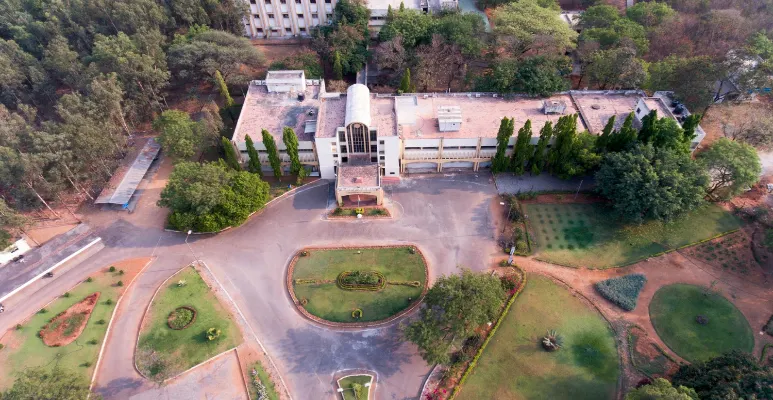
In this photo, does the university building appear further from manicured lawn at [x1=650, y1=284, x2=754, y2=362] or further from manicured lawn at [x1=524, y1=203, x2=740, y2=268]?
manicured lawn at [x1=650, y1=284, x2=754, y2=362]

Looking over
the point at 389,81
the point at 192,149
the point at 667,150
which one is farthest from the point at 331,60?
the point at 667,150

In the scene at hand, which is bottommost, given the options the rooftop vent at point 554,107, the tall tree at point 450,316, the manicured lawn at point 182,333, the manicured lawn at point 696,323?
the manicured lawn at point 696,323

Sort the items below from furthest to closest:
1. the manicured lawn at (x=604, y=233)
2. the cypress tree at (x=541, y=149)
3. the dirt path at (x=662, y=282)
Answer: the cypress tree at (x=541, y=149) < the manicured lawn at (x=604, y=233) < the dirt path at (x=662, y=282)

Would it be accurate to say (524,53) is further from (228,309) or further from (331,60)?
(228,309)

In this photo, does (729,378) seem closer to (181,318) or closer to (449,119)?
(449,119)

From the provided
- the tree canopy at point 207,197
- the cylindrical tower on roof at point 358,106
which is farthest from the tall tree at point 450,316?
the tree canopy at point 207,197

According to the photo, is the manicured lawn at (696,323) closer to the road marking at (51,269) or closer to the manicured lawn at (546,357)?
the manicured lawn at (546,357)
